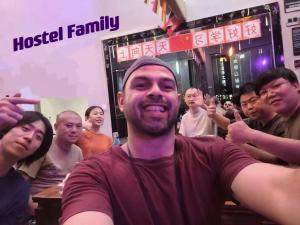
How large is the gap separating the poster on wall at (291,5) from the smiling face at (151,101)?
10.5 feet

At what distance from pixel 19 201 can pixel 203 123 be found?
247 cm

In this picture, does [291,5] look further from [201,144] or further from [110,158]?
[110,158]

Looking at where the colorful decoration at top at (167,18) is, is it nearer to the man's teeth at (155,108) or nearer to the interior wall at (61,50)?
the interior wall at (61,50)

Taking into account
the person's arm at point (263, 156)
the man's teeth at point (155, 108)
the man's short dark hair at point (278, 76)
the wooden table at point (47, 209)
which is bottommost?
the wooden table at point (47, 209)

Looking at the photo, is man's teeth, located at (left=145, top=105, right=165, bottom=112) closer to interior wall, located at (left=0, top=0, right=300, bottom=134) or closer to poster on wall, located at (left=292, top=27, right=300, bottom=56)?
poster on wall, located at (left=292, top=27, right=300, bottom=56)

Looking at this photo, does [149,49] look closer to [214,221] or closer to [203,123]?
[203,123]

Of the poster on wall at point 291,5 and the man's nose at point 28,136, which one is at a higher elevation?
the poster on wall at point 291,5

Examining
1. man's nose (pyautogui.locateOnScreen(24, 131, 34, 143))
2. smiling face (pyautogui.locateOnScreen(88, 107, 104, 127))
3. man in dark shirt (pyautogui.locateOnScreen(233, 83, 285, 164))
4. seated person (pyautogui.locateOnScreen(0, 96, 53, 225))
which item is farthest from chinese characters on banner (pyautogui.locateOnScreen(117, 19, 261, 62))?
man's nose (pyautogui.locateOnScreen(24, 131, 34, 143))

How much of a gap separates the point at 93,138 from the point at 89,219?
2557 mm

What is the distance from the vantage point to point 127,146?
127 cm

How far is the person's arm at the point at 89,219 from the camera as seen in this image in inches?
36.9

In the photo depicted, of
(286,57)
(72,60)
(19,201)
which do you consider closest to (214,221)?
(19,201)

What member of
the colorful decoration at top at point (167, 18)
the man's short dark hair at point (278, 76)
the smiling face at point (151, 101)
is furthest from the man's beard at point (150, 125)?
the colorful decoration at top at point (167, 18)

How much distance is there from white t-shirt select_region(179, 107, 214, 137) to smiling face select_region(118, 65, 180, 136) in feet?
8.22
